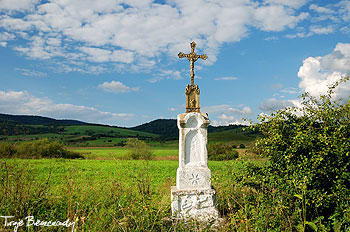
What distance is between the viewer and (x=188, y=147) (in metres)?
6.57

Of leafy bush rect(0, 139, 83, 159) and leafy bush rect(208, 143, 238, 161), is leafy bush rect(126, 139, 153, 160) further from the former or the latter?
leafy bush rect(208, 143, 238, 161)

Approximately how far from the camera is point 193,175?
6.41 m

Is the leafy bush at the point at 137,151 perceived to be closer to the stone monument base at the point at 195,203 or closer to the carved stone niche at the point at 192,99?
the carved stone niche at the point at 192,99

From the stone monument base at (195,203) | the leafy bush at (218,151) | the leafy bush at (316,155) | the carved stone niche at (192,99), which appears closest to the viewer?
the leafy bush at (316,155)

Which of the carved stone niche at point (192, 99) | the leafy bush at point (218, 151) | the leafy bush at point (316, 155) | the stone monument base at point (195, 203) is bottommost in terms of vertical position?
the leafy bush at point (218, 151)

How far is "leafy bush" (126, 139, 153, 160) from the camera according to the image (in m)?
28.3

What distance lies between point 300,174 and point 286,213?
32.6 inches

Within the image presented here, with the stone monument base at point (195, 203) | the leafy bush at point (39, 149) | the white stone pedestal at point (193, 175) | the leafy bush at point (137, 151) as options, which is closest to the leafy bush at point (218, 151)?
the leafy bush at point (137, 151)

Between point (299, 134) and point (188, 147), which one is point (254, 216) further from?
point (188, 147)

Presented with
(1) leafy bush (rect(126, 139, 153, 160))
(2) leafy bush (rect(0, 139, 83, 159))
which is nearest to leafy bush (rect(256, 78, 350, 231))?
(1) leafy bush (rect(126, 139, 153, 160))

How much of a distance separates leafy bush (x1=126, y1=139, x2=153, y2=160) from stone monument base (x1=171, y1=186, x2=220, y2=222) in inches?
878

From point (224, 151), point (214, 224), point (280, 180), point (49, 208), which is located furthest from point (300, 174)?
point (224, 151)

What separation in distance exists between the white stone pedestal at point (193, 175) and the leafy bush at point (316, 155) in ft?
4.96

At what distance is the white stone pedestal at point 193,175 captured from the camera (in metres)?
6.09
